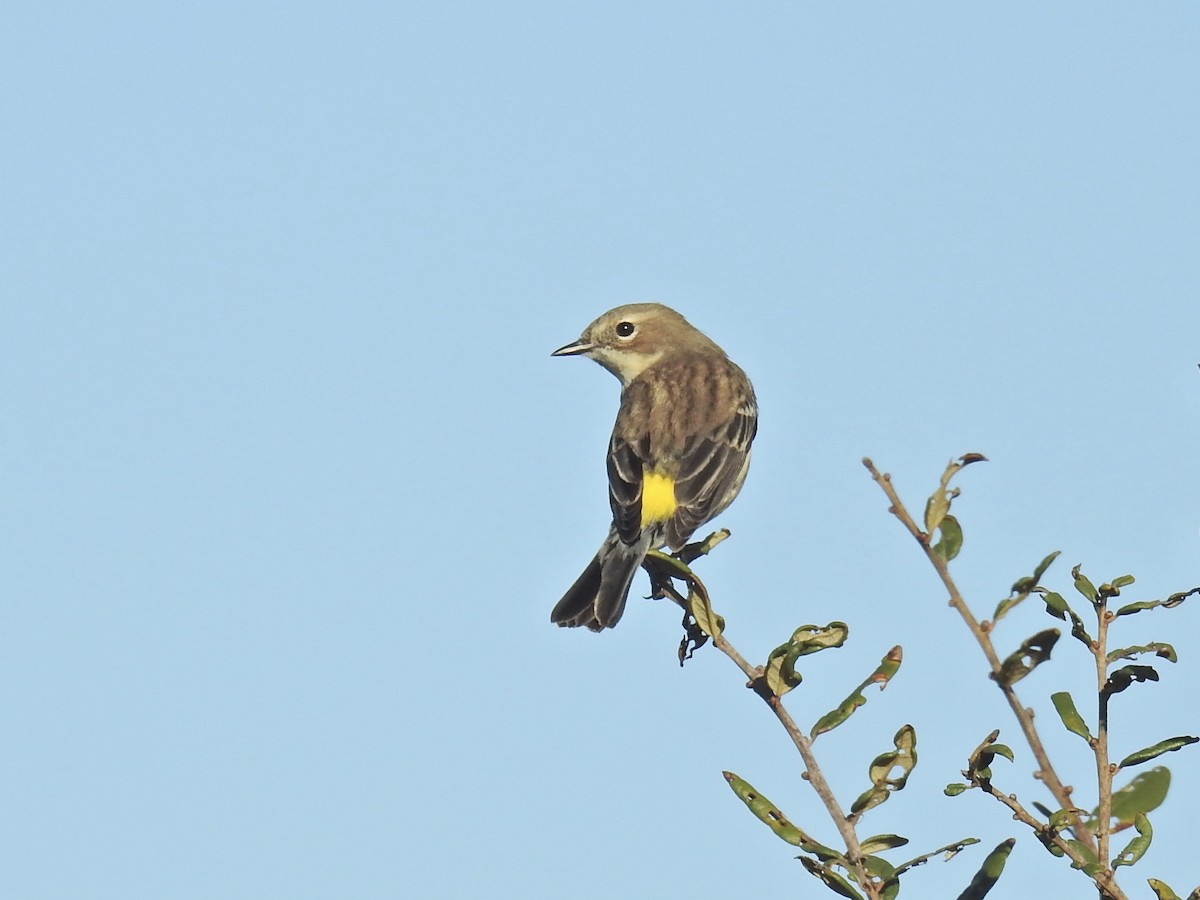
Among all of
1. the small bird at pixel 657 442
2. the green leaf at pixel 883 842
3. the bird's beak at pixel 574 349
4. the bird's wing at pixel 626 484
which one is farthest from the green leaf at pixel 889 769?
the bird's beak at pixel 574 349

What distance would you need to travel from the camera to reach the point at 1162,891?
10.8 ft

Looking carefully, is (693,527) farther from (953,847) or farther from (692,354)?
(953,847)

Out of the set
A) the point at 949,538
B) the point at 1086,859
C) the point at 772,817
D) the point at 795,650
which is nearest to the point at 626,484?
the point at 795,650

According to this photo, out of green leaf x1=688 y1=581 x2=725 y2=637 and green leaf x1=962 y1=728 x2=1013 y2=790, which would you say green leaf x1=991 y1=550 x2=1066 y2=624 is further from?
green leaf x1=688 y1=581 x2=725 y2=637

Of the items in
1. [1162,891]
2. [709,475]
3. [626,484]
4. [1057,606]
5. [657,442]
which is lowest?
[1162,891]

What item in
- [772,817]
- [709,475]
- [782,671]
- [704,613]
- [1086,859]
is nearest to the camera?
[1086,859]

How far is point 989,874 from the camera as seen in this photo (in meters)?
3.33

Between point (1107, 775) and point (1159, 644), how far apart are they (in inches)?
14.8

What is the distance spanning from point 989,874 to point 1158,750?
46 cm

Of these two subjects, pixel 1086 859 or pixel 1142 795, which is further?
pixel 1142 795

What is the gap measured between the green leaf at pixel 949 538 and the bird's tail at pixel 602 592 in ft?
17.0

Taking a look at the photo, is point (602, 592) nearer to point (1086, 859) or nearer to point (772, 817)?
point (772, 817)

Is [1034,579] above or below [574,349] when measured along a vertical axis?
below

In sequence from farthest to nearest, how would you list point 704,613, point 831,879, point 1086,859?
point 704,613
point 831,879
point 1086,859
